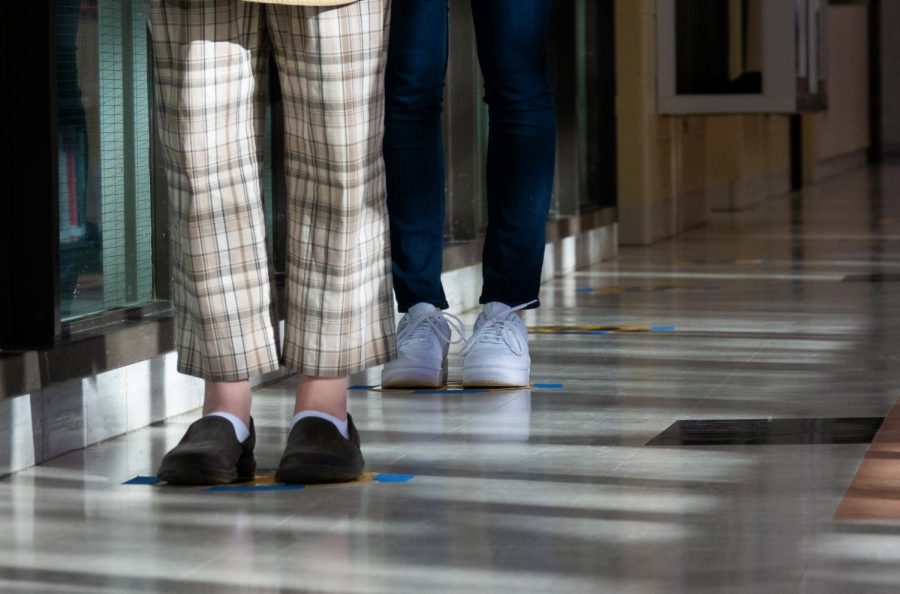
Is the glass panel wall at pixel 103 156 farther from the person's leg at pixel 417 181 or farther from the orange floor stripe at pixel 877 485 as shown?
the orange floor stripe at pixel 877 485

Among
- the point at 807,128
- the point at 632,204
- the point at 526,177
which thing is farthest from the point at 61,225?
the point at 807,128

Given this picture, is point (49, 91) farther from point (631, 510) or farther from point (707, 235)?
point (707, 235)

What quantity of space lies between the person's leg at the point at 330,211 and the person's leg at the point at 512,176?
0.71 m

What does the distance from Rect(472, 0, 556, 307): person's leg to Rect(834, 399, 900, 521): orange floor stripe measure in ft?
2.42

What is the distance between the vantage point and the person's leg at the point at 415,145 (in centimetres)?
258

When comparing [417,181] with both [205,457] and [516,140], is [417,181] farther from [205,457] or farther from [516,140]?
[205,457]

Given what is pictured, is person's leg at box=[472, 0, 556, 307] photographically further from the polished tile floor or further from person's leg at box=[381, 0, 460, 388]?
the polished tile floor

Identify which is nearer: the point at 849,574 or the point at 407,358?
the point at 849,574

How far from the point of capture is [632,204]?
6.86 meters

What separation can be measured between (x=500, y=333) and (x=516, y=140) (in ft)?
1.01

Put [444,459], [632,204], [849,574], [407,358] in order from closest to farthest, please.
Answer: [849,574] < [444,459] < [407,358] < [632,204]

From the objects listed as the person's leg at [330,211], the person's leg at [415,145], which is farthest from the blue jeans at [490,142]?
the person's leg at [330,211]

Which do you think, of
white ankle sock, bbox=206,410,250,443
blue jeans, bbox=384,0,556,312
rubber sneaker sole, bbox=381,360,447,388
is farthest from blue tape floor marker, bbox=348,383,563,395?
white ankle sock, bbox=206,410,250,443

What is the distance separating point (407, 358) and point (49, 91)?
0.78 meters
